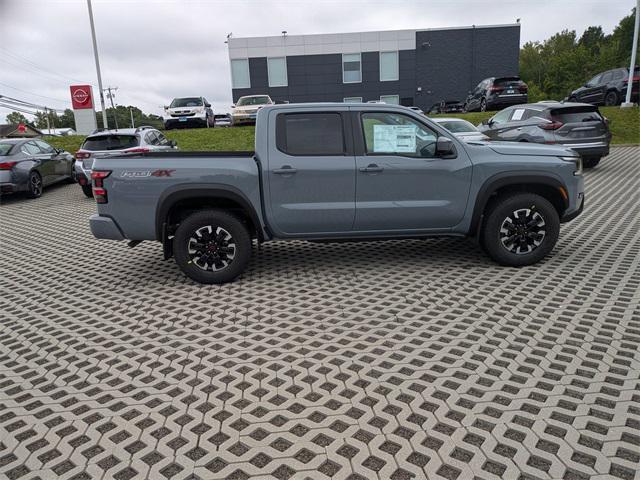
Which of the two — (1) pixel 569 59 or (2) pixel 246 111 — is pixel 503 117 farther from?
(1) pixel 569 59

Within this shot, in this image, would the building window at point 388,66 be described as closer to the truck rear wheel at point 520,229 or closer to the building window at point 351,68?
the building window at point 351,68

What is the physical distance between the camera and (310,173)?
5.30m

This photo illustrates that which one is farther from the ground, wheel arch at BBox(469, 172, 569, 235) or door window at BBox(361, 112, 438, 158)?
door window at BBox(361, 112, 438, 158)

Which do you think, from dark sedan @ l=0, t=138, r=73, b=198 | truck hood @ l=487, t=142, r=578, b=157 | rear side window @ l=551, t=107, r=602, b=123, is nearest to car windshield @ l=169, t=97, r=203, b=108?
dark sedan @ l=0, t=138, r=73, b=198

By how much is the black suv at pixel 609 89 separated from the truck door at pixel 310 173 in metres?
21.4

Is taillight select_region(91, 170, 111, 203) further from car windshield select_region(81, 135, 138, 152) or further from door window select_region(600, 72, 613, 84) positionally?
door window select_region(600, 72, 613, 84)

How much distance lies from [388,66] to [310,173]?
3549 cm

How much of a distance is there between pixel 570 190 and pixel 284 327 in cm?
367

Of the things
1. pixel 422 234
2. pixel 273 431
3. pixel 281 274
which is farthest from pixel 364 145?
pixel 273 431

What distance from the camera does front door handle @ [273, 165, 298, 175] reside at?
527cm

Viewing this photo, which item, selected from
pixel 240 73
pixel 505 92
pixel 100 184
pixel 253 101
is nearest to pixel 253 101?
pixel 253 101

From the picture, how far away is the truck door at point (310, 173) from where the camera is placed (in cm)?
530

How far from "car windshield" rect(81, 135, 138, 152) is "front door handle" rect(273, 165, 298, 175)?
24.2 feet

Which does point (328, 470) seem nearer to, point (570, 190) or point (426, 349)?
point (426, 349)
